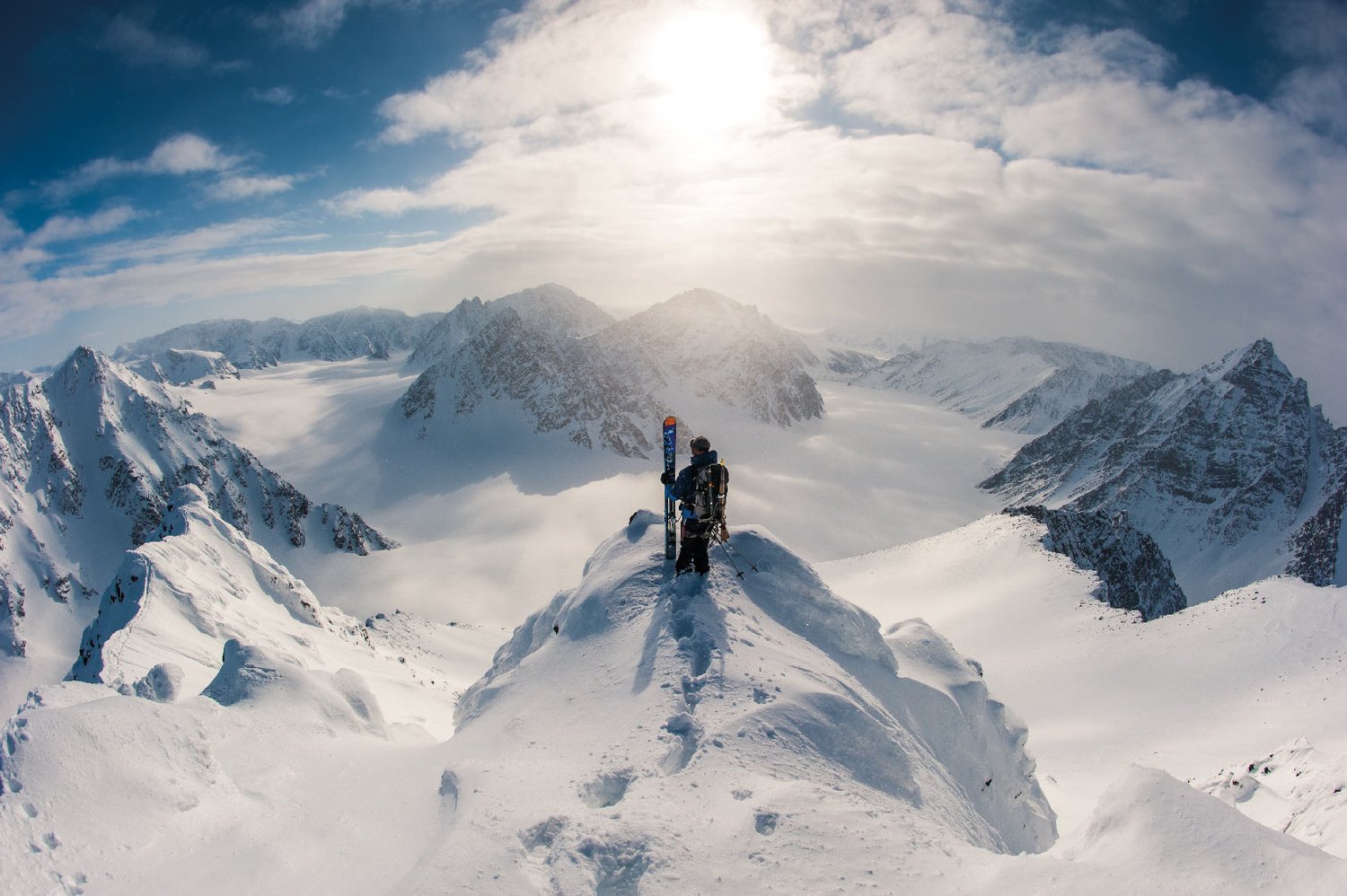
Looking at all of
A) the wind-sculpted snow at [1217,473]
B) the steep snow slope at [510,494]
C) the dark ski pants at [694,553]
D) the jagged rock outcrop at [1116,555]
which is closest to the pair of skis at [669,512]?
the dark ski pants at [694,553]

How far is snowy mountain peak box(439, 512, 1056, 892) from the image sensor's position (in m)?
6.69

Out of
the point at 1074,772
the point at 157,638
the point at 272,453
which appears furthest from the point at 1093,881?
the point at 272,453

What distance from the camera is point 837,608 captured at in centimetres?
1284

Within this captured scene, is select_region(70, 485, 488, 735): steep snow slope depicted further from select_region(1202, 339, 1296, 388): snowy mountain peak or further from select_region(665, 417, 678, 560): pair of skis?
select_region(1202, 339, 1296, 388): snowy mountain peak

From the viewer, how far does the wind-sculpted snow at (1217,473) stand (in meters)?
144

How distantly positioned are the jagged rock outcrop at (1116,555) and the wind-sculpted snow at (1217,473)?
9896 cm

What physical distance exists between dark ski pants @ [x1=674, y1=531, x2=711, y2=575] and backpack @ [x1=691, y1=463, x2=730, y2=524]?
0.42 metres

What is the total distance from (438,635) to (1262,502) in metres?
198

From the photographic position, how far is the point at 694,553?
1211cm

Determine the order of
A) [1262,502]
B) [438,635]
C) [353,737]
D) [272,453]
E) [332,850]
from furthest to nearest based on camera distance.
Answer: [1262,502] → [272,453] → [438,635] → [353,737] → [332,850]

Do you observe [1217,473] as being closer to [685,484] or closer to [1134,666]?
[1134,666]

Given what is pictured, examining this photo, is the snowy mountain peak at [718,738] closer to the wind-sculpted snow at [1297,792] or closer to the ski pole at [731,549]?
the ski pole at [731,549]

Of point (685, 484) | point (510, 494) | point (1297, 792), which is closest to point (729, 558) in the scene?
point (685, 484)

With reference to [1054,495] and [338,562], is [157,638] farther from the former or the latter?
[1054,495]
